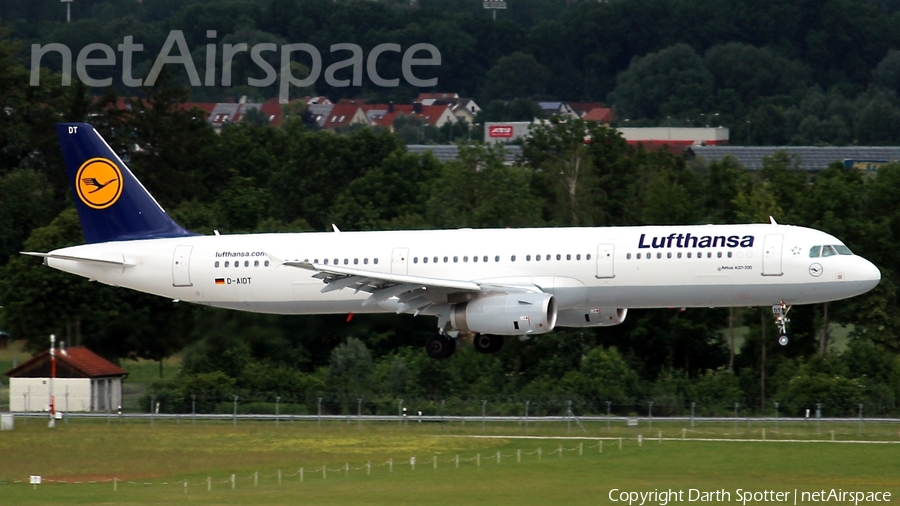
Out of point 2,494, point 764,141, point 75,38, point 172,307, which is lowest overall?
point 2,494

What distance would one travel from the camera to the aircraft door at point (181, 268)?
45750mm

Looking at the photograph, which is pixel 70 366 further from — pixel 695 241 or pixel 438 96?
pixel 438 96

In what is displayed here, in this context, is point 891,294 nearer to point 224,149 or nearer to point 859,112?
point 224,149

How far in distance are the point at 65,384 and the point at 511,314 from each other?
18741mm

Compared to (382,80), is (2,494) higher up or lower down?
lower down

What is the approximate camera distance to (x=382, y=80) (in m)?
195

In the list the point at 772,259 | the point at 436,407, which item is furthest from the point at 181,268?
the point at 772,259

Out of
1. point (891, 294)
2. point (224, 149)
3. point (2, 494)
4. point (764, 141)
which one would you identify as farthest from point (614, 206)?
point (764, 141)

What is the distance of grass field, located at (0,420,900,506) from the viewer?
3538cm

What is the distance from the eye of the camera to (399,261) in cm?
4444

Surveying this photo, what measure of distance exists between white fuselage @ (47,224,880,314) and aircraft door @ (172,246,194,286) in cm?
3

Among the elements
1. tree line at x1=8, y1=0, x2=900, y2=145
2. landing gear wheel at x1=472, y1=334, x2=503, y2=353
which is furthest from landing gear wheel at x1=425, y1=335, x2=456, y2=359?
tree line at x1=8, y1=0, x2=900, y2=145

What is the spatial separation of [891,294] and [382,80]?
13635cm

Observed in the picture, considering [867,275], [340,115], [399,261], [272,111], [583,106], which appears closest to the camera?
[867,275]
